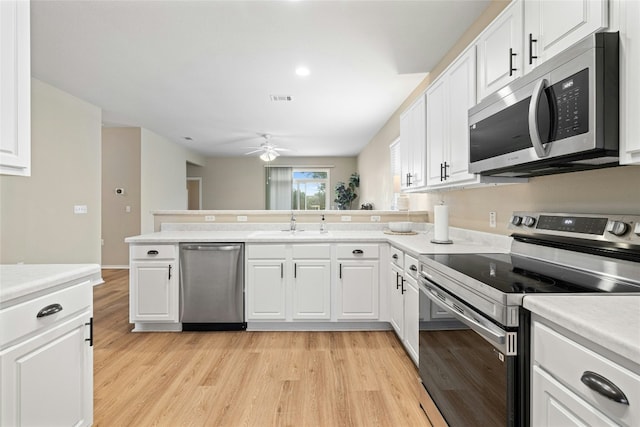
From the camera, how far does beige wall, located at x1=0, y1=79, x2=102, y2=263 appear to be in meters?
3.72

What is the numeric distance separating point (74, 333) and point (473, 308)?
66.6 inches

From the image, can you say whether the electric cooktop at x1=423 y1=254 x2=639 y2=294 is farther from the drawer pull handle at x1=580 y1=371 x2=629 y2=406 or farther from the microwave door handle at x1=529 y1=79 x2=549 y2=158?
the microwave door handle at x1=529 y1=79 x2=549 y2=158

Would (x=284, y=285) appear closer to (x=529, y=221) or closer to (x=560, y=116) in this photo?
(x=529, y=221)

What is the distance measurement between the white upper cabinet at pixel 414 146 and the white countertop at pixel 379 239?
0.54m

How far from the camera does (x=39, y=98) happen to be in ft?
12.7

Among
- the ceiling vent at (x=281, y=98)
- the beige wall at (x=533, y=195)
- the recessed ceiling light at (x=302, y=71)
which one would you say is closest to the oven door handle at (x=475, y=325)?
the beige wall at (x=533, y=195)

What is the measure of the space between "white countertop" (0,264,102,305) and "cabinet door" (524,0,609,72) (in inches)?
87.4

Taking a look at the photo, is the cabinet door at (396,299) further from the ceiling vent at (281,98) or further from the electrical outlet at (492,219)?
the ceiling vent at (281,98)

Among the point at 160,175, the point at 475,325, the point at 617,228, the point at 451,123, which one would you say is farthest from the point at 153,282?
the point at 160,175

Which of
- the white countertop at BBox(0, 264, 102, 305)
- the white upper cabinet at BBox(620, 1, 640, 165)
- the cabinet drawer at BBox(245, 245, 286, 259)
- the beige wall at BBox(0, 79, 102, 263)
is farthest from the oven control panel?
the beige wall at BBox(0, 79, 102, 263)

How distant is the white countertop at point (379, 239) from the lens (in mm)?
2193

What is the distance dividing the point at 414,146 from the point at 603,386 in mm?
2530

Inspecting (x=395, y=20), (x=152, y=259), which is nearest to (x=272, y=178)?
(x=152, y=259)

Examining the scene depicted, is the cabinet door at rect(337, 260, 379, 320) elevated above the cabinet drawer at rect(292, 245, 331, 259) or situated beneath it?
situated beneath
